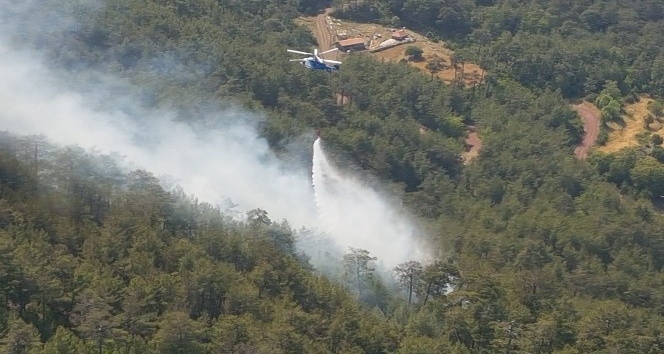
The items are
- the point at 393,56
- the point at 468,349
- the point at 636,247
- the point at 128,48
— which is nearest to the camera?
the point at 468,349

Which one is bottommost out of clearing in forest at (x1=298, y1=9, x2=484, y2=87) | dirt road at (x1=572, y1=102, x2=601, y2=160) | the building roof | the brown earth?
the brown earth

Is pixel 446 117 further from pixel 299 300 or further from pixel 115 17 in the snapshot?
pixel 299 300

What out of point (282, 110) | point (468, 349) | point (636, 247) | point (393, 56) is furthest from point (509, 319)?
point (393, 56)

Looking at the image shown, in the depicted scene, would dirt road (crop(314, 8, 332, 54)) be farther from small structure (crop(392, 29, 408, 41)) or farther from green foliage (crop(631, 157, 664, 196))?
green foliage (crop(631, 157, 664, 196))


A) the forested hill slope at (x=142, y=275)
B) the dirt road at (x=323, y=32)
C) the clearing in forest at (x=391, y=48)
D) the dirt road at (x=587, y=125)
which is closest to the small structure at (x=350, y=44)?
the clearing in forest at (x=391, y=48)

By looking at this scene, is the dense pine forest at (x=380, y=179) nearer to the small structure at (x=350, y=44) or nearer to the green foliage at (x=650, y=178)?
the green foliage at (x=650, y=178)

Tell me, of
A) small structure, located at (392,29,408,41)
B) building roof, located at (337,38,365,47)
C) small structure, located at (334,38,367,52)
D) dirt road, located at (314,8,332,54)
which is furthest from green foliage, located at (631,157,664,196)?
dirt road, located at (314,8,332,54)
